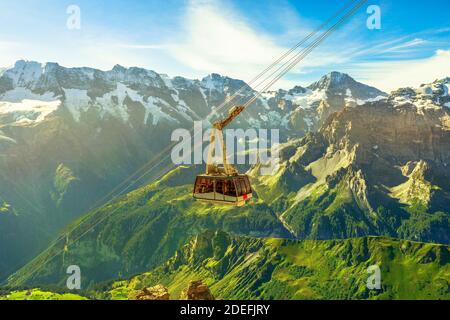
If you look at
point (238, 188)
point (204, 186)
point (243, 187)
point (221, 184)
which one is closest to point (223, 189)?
point (221, 184)

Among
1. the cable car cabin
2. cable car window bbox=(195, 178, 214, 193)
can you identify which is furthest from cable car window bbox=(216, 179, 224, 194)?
cable car window bbox=(195, 178, 214, 193)

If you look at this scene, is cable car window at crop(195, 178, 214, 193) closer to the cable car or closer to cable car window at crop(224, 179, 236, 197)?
the cable car

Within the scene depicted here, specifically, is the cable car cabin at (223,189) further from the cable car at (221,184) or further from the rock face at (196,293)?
the rock face at (196,293)

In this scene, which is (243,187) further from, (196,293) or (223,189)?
(196,293)

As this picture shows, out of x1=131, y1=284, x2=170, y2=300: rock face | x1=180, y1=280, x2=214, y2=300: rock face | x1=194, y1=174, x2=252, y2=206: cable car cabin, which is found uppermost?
x1=194, y1=174, x2=252, y2=206: cable car cabin
